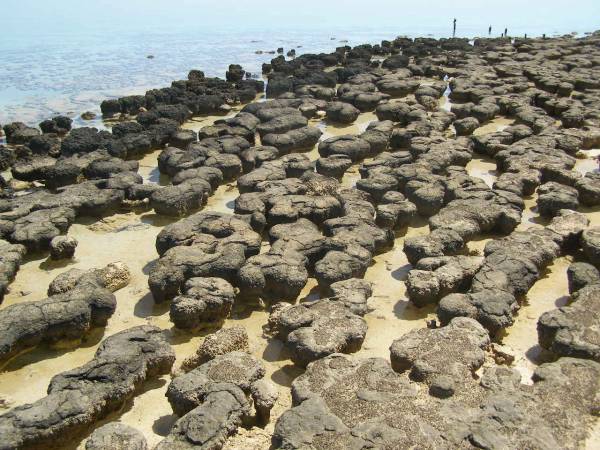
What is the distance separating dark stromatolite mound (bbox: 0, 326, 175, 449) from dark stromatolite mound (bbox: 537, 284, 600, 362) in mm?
4222

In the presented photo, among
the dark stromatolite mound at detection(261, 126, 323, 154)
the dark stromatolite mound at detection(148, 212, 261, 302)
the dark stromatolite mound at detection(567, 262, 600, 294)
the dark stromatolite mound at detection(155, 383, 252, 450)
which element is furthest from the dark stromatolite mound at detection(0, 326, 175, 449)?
the dark stromatolite mound at detection(261, 126, 323, 154)

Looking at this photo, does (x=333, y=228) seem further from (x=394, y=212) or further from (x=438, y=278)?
(x=438, y=278)

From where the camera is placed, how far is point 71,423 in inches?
197

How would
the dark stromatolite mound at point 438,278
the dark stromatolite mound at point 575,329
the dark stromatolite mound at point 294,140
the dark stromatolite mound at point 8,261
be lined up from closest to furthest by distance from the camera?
the dark stromatolite mound at point 575,329 → the dark stromatolite mound at point 438,278 → the dark stromatolite mound at point 8,261 → the dark stromatolite mound at point 294,140

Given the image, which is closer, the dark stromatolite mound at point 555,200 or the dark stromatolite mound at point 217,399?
the dark stromatolite mound at point 217,399

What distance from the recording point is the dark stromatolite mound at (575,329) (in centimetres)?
588

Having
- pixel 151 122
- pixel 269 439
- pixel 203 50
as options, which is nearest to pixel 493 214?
pixel 269 439

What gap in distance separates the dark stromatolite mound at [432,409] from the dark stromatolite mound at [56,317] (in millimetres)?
2765

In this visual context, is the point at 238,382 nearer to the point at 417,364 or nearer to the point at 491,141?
the point at 417,364

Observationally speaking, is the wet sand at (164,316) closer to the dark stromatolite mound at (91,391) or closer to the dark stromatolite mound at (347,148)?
the dark stromatolite mound at (91,391)

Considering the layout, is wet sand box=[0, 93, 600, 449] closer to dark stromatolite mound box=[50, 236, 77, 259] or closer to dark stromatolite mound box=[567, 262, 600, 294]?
dark stromatolite mound box=[50, 236, 77, 259]

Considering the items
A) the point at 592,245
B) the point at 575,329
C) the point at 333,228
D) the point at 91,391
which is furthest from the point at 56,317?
the point at 592,245

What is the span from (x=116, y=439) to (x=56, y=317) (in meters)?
2.24

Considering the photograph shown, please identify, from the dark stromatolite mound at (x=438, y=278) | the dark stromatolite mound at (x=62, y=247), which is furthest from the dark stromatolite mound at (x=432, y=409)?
the dark stromatolite mound at (x=62, y=247)
